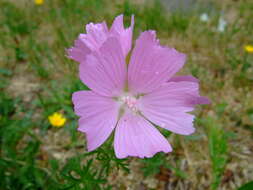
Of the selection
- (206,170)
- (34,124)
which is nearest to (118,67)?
(206,170)

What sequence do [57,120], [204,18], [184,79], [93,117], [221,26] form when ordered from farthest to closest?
[204,18]
[221,26]
[57,120]
[184,79]
[93,117]

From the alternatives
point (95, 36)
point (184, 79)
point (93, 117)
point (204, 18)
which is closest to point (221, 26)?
point (204, 18)

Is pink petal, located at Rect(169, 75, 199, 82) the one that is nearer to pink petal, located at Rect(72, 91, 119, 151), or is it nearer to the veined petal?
the veined petal

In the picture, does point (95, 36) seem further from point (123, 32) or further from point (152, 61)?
point (152, 61)

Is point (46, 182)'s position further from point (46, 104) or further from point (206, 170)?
point (206, 170)

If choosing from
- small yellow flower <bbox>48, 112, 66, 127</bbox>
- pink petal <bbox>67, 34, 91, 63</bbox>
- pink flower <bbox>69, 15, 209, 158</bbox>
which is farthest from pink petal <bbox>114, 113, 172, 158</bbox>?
small yellow flower <bbox>48, 112, 66, 127</bbox>
